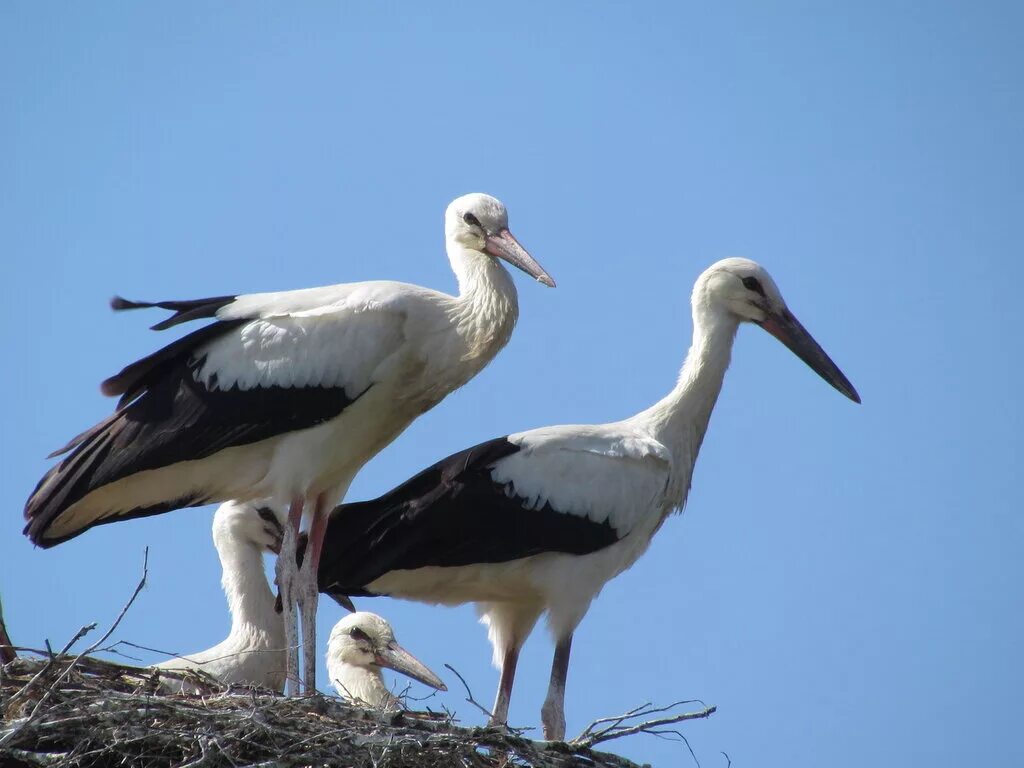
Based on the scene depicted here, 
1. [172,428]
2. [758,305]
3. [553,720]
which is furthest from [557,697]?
[758,305]

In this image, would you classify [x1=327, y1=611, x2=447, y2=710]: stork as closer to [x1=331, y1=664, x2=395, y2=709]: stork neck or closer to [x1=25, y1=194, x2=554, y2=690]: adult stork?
[x1=331, y1=664, x2=395, y2=709]: stork neck

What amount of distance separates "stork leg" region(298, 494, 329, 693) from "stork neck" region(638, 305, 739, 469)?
1695 millimetres

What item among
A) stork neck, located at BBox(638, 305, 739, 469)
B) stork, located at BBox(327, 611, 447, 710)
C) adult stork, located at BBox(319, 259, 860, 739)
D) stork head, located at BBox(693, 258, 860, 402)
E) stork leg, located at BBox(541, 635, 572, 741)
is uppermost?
stork head, located at BBox(693, 258, 860, 402)

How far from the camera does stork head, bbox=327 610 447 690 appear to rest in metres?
10.5

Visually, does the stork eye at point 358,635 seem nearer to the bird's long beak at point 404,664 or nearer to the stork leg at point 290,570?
the bird's long beak at point 404,664

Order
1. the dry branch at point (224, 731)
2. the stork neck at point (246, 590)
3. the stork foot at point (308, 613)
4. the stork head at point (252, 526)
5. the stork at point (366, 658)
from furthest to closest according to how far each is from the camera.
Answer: the stork head at point (252, 526)
the stork at point (366, 658)
the stork neck at point (246, 590)
the stork foot at point (308, 613)
the dry branch at point (224, 731)

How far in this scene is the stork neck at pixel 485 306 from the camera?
9430 mm

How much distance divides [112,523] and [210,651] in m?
0.96

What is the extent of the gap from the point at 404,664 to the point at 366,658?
0.73 ft

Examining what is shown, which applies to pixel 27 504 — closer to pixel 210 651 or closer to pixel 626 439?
pixel 210 651

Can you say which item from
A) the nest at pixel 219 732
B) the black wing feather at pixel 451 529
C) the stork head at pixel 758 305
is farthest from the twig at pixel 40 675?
the stork head at pixel 758 305

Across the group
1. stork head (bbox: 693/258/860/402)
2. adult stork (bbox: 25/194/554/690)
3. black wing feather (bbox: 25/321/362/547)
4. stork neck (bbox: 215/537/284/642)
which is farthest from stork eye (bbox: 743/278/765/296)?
stork neck (bbox: 215/537/284/642)

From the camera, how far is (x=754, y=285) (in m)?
10.5

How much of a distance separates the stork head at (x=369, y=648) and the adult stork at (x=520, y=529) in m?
0.74
